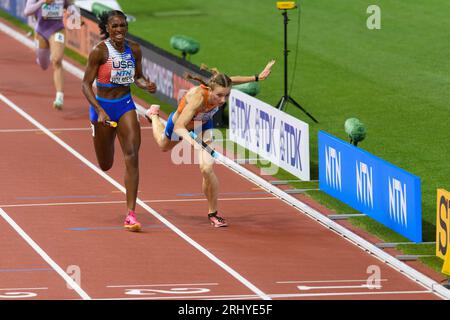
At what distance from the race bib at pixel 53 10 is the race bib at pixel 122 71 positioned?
26.4 ft

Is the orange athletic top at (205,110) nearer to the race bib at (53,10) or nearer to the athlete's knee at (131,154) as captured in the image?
the athlete's knee at (131,154)

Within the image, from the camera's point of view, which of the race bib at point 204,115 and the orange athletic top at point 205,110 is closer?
the orange athletic top at point 205,110

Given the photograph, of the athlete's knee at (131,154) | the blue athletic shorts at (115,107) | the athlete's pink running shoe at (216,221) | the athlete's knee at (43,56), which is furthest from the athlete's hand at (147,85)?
the athlete's knee at (43,56)

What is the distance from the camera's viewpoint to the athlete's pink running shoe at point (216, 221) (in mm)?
18641

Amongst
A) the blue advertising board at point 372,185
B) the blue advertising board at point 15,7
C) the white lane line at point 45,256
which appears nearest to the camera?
the white lane line at point 45,256

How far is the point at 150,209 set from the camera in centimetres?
1961

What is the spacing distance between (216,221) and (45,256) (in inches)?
97.1

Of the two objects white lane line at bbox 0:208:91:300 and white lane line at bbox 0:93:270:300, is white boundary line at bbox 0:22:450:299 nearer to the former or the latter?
white lane line at bbox 0:93:270:300

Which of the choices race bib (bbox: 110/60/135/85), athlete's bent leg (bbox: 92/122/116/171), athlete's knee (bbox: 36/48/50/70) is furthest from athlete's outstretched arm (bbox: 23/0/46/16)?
race bib (bbox: 110/60/135/85)

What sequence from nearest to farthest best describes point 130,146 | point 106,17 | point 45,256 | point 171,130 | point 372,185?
point 45,256 < point 130,146 < point 106,17 < point 372,185 < point 171,130

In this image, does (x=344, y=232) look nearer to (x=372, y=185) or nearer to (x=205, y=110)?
(x=372, y=185)

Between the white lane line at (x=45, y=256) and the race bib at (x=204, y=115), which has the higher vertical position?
the race bib at (x=204, y=115)

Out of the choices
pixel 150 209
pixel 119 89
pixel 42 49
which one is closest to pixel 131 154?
pixel 119 89
